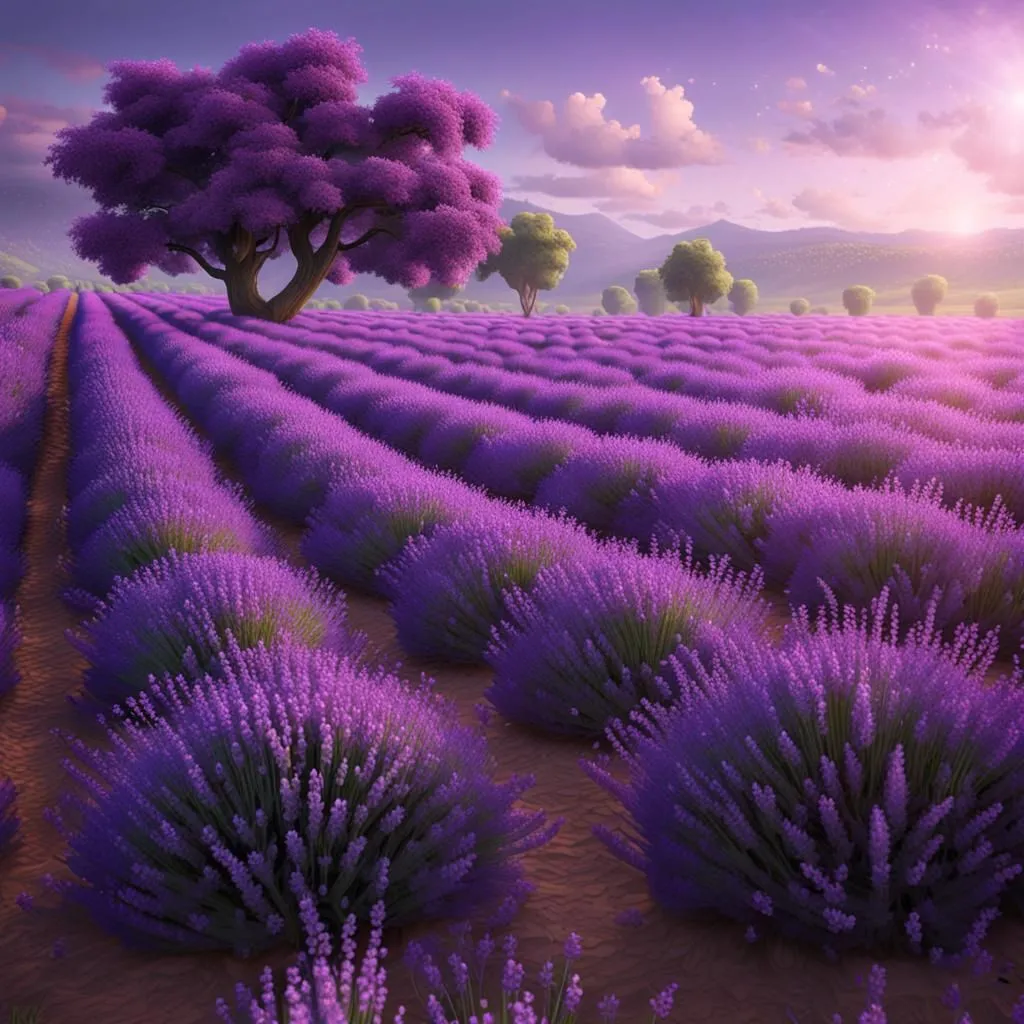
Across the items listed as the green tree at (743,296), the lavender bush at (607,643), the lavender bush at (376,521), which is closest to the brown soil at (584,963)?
the lavender bush at (607,643)

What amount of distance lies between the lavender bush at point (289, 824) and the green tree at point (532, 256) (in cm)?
3891

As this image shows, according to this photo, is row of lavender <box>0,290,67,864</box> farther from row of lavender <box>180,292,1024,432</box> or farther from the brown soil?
row of lavender <box>180,292,1024,432</box>

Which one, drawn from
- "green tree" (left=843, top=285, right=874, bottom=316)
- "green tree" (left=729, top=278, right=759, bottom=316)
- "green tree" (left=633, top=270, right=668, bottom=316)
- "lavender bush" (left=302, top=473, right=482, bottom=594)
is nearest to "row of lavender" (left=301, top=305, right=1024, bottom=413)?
"lavender bush" (left=302, top=473, right=482, bottom=594)

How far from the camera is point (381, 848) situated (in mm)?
1865

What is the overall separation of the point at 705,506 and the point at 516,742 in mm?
2076

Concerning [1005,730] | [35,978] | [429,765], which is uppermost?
[1005,730]

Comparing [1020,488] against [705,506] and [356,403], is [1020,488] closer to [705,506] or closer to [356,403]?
[705,506]

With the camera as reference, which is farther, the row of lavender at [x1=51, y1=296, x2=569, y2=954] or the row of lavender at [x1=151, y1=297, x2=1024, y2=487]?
the row of lavender at [x1=151, y1=297, x2=1024, y2=487]

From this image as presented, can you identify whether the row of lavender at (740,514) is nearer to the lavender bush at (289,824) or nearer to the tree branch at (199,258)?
the lavender bush at (289,824)

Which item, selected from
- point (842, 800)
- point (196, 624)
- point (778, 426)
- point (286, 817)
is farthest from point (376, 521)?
point (778, 426)

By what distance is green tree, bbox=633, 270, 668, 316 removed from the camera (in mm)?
88438

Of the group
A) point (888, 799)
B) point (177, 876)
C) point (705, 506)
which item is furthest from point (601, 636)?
point (705, 506)

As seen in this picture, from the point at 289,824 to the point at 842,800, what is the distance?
1.13m

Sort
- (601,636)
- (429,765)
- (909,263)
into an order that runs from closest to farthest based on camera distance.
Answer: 1. (429,765)
2. (601,636)
3. (909,263)
